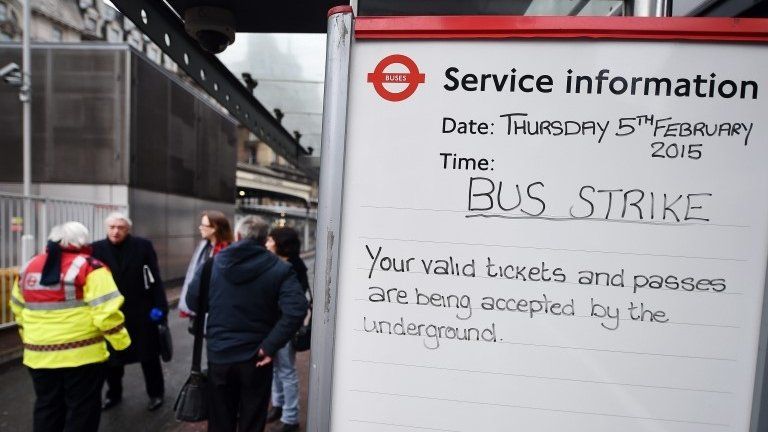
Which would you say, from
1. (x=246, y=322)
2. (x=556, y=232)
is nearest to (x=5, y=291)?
(x=246, y=322)

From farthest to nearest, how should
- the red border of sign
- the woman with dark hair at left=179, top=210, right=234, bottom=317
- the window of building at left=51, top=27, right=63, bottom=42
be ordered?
the window of building at left=51, top=27, right=63, bottom=42, the woman with dark hair at left=179, top=210, right=234, bottom=317, the red border of sign

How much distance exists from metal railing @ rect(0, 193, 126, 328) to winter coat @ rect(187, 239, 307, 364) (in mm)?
5051

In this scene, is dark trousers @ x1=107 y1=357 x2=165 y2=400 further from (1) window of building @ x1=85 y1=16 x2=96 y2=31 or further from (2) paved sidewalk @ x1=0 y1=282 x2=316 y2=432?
(1) window of building @ x1=85 y1=16 x2=96 y2=31

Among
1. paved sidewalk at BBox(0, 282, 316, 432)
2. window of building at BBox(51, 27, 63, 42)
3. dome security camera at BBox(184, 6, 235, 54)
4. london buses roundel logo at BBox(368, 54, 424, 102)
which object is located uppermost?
window of building at BBox(51, 27, 63, 42)

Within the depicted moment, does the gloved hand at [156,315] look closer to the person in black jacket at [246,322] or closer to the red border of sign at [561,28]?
the person in black jacket at [246,322]

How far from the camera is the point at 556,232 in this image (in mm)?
1122

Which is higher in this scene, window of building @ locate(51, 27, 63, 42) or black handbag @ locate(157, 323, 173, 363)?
window of building @ locate(51, 27, 63, 42)

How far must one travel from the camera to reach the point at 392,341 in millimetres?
1172

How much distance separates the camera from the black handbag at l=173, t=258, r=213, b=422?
2.94 metres

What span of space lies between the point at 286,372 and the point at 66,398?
5.05 feet

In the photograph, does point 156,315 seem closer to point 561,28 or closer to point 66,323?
point 66,323

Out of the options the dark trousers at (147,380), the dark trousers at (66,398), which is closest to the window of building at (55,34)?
the dark trousers at (147,380)

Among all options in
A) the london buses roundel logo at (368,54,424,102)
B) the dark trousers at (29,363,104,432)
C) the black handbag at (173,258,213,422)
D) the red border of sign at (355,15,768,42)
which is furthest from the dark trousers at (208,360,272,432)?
the red border of sign at (355,15,768,42)

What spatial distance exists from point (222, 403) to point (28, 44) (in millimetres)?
10308
